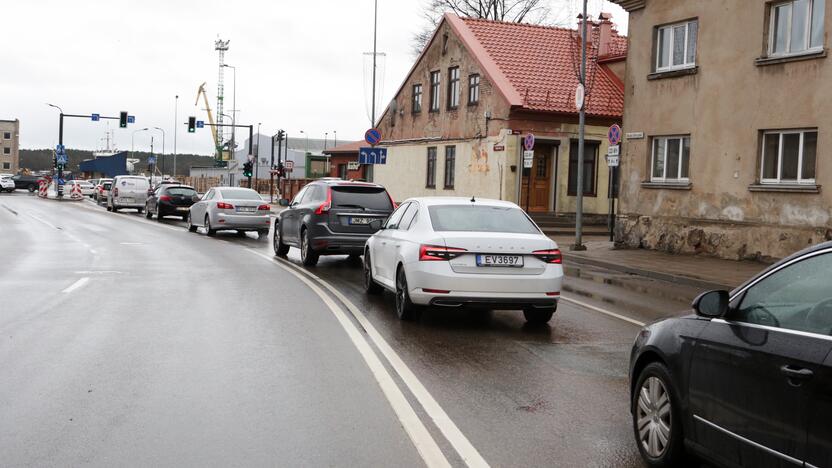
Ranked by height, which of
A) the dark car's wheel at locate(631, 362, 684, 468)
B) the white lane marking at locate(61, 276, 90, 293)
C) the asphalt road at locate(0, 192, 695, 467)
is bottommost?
the white lane marking at locate(61, 276, 90, 293)

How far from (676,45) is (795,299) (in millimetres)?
19102

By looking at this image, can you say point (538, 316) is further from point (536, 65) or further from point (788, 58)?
point (536, 65)

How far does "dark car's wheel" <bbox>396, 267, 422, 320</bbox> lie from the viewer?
31.7ft

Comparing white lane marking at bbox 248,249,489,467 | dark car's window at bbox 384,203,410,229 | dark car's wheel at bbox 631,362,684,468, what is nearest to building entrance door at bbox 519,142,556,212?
dark car's window at bbox 384,203,410,229

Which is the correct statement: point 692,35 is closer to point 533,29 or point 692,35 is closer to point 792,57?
point 792,57

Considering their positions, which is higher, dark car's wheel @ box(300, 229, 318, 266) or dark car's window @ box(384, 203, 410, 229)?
dark car's window @ box(384, 203, 410, 229)

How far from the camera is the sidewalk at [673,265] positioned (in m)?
15.5

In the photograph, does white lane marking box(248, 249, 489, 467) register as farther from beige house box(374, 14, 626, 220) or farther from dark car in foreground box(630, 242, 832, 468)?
beige house box(374, 14, 626, 220)

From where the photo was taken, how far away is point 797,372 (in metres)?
3.53

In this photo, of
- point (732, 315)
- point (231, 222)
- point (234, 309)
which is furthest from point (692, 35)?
point (732, 315)

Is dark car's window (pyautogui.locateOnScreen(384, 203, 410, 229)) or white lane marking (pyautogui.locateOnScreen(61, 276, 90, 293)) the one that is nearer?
dark car's window (pyautogui.locateOnScreen(384, 203, 410, 229))

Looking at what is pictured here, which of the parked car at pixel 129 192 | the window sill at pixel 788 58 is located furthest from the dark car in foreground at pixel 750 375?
the parked car at pixel 129 192

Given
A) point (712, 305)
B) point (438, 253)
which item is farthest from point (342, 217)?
point (712, 305)

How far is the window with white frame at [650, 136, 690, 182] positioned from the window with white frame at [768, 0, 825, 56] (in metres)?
3.34
